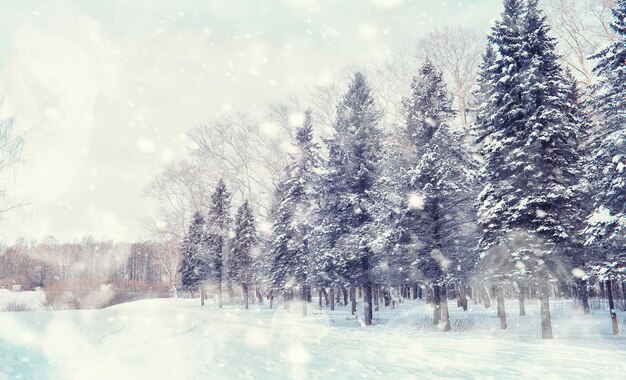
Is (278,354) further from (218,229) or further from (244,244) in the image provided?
(218,229)

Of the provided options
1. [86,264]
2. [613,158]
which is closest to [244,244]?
[613,158]

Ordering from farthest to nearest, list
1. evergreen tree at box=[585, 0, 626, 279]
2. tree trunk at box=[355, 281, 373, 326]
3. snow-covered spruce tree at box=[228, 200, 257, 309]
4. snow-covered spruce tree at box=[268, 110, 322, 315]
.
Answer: snow-covered spruce tree at box=[228, 200, 257, 309], snow-covered spruce tree at box=[268, 110, 322, 315], tree trunk at box=[355, 281, 373, 326], evergreen tree at box=[585, 0, 626, 279]

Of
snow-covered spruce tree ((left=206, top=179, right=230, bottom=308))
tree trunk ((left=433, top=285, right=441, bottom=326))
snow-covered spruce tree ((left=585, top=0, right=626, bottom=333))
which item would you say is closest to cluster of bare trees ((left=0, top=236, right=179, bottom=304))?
snow-covered spruce tree ((left=206, top=179, right=230, bottom=308))

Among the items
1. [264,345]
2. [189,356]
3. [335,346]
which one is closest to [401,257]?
[335,346]

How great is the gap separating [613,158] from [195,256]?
4556 cm

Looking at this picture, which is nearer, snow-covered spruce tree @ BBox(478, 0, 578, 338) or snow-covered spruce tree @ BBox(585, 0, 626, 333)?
snow-covered spruce tree @ BBox(585, 0, 626, 333)

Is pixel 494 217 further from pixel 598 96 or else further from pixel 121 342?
pixel 121 342

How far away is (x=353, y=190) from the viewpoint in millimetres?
24906

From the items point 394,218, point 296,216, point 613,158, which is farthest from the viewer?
point 296,216

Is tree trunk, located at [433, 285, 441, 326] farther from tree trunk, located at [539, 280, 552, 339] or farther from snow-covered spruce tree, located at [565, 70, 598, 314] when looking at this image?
snow-covered spruce tree, located at [565, 70, 598, 314]

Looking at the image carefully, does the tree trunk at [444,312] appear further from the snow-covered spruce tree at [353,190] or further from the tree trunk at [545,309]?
the tree trunk at [545,309]

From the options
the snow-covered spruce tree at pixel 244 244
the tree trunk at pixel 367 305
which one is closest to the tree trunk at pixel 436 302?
the tree trunk at pixel 367 305

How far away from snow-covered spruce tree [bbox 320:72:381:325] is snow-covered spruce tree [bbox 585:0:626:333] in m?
11.1

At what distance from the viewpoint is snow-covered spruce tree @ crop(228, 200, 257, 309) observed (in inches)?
1796
